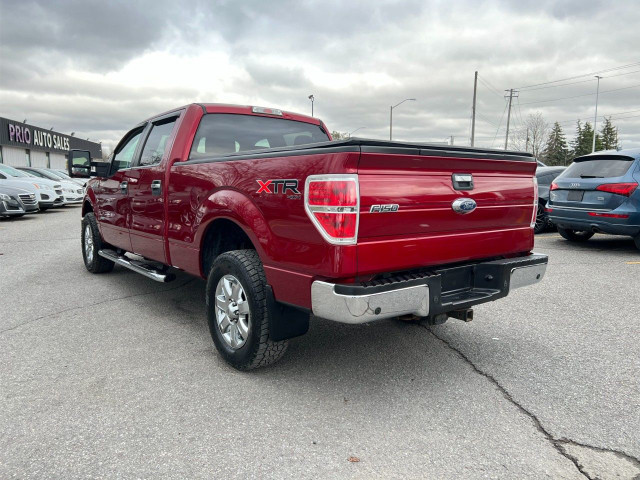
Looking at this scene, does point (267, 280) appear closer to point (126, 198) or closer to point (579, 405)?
point (579, 405)

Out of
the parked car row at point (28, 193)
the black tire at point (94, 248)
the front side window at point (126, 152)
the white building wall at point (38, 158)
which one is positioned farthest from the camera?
the white building wall at point (38, 158)

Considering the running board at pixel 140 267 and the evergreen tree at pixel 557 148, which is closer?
the running board at pixel 140 267

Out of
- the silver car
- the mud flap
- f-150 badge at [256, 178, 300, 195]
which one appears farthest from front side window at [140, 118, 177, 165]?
the silver car

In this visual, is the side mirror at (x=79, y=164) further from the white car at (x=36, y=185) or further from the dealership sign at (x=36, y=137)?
the dealership sign at (x=36, y=137)

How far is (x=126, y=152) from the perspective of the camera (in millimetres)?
5801

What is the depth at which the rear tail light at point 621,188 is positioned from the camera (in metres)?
7.64

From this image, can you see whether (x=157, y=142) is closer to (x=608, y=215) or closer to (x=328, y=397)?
(x=328, y=397)

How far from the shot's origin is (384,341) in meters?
4.05

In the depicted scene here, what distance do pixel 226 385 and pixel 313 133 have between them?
2.97m

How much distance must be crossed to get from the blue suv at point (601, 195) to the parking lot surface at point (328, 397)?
9.84ft

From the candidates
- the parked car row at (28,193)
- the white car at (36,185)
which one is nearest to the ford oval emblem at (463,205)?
the parked car row at (28,193)

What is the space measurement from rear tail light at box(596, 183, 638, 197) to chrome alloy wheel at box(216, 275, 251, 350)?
679 cm

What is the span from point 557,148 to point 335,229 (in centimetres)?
8746

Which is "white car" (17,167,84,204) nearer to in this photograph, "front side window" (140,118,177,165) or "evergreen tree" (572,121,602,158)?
"front side window" (140,118,177,165)
